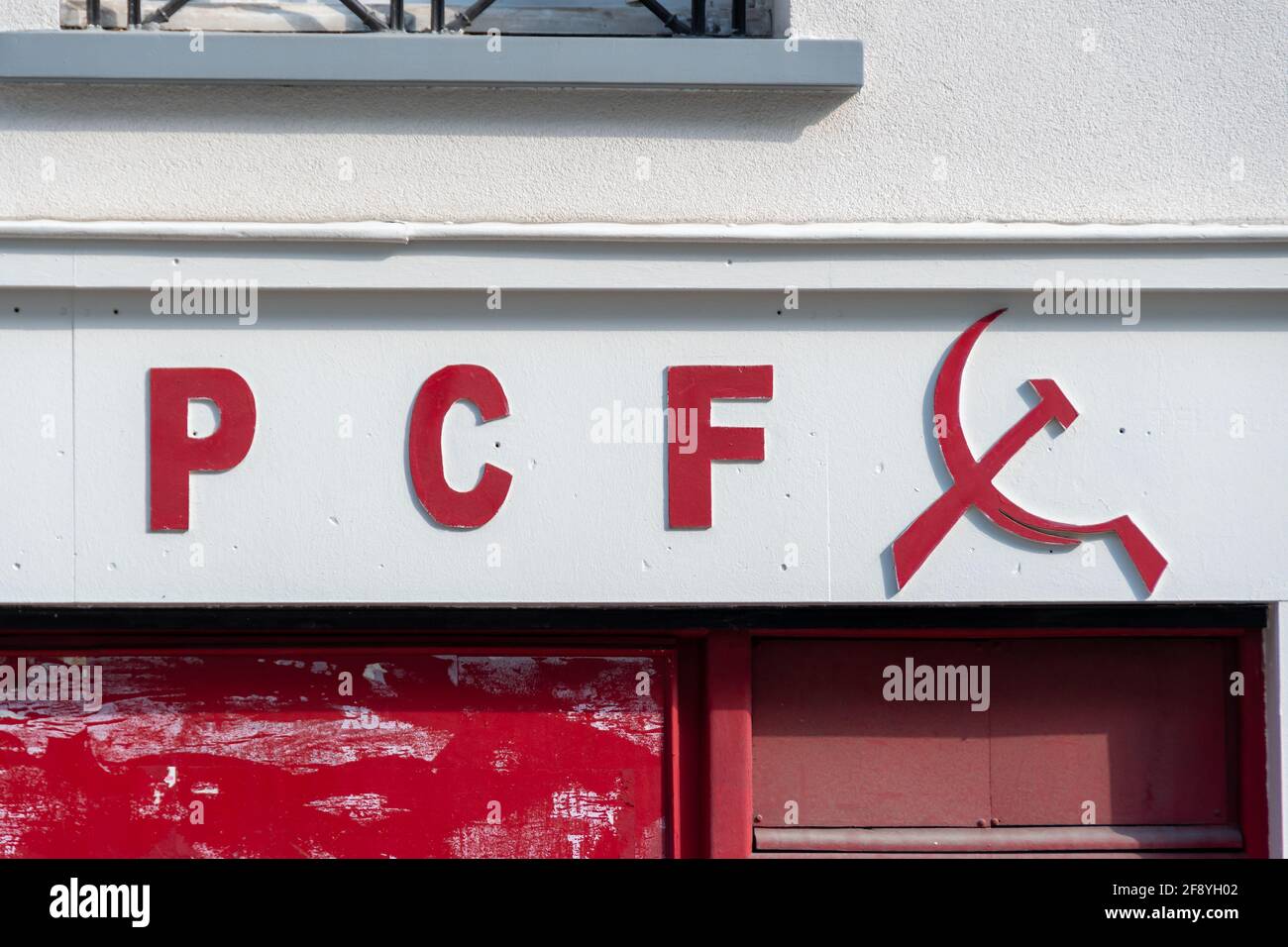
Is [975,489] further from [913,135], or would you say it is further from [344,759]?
[344,759]

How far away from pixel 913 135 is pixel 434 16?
5.49 feet

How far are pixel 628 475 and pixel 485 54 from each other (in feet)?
4.73

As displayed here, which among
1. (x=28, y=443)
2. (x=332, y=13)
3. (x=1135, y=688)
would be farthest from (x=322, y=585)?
(x=1135, y=688)

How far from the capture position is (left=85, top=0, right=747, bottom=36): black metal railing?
369cm

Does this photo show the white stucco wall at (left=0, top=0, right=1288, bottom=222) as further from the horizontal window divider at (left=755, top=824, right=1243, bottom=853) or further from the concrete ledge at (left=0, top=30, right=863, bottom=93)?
the horizontal window divider at (left=755, top=824, right=1243, bottom=853)

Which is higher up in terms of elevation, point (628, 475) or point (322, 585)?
point (628, 475)

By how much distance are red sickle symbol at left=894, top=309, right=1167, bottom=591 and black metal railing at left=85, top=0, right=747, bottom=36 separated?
4.66 ft

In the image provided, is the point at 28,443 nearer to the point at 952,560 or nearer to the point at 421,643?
the point at 421,643

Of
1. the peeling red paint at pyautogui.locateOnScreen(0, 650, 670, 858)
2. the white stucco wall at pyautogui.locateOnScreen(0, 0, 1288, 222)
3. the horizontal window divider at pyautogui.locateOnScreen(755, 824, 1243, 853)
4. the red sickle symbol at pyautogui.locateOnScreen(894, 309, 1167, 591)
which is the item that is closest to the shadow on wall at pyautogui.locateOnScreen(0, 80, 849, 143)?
the white stucco wall at pyautogui.locateOnScreen(0, 0, 1288, 222)

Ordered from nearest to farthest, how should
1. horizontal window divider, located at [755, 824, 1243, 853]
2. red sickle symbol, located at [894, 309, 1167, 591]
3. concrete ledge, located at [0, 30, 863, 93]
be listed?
concrete ledge, located at [0, 30, 863, 93] → red sickle symbol, located at [894, 309, 1167, 591] → horizontal window divider, located at [755, 824, 1243, 853]

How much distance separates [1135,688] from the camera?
3783 mm

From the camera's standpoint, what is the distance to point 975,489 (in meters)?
3.60

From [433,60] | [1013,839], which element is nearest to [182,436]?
[433,60]

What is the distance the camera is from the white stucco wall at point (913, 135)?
3615mm
